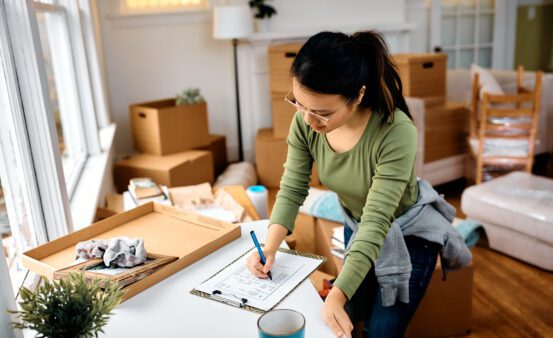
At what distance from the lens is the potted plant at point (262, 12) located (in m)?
4.29

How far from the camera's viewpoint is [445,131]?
12.5 feet

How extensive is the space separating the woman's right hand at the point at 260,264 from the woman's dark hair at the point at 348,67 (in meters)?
0.43

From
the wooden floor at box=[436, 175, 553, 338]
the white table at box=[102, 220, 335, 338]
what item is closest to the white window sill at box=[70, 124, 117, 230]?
the white table at box=[102, 220, 335, 338]

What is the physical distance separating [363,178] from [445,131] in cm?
269

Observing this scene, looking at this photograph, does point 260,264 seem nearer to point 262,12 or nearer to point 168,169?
point 168,169

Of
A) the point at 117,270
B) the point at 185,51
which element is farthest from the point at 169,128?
the point at 117,270

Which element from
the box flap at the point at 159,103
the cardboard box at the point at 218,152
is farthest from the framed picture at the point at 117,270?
the cardboard box at the point at 218,152

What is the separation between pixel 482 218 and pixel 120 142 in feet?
9.19

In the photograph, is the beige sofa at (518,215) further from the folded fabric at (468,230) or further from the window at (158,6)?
the window at (158,6)

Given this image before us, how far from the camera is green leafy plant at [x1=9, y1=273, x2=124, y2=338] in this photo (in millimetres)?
868

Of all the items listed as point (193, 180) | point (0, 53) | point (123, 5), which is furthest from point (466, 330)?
point (123, 5)

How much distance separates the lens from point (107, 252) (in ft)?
4.16

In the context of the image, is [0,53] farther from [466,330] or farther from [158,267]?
[466,330]

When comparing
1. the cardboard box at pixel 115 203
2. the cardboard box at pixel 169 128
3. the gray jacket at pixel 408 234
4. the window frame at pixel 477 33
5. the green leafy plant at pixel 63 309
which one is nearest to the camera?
the green leafy plant at pixel 63 309
